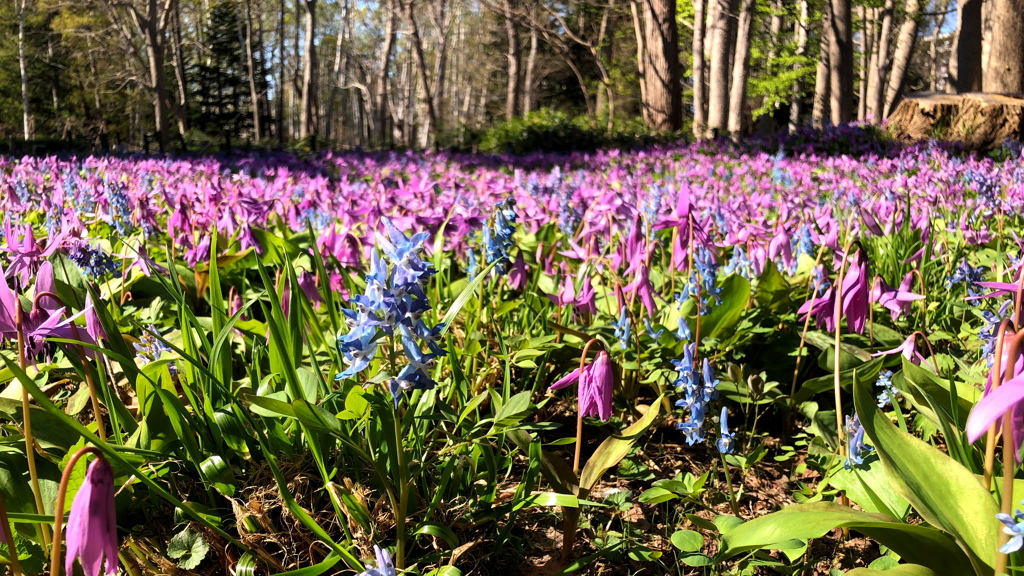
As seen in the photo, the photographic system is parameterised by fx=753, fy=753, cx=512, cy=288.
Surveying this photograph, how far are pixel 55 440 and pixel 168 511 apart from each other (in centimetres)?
29

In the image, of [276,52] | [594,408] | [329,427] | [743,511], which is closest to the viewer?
[329,427]

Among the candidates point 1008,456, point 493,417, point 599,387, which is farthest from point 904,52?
point 1008,456

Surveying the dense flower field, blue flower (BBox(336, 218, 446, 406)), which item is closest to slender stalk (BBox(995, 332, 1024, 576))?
the dense flower field

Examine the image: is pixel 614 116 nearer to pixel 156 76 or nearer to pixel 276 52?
pixel 156 76

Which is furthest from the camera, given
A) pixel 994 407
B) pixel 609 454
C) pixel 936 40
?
pixel 936 40

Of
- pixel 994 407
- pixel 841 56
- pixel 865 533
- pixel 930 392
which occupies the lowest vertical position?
pixel 865 533

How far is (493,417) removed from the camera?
6.21ft

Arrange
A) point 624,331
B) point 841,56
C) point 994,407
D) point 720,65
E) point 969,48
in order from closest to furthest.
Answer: point 994,407, point 624,331, point 720,65, point 841,56, point 969,48

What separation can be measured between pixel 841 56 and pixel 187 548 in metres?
16.8

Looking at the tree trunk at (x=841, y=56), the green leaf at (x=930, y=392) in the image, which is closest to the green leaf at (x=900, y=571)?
the green leaf at (x=930, y=392)

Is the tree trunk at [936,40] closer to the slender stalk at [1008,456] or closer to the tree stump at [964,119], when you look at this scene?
the tree stump at [964,119]

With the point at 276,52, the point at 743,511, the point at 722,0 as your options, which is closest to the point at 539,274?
the point at 743,511

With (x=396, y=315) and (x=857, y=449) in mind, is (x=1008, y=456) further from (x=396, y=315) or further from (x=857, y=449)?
(x=396, y=315)

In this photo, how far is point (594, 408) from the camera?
164 centimetres
